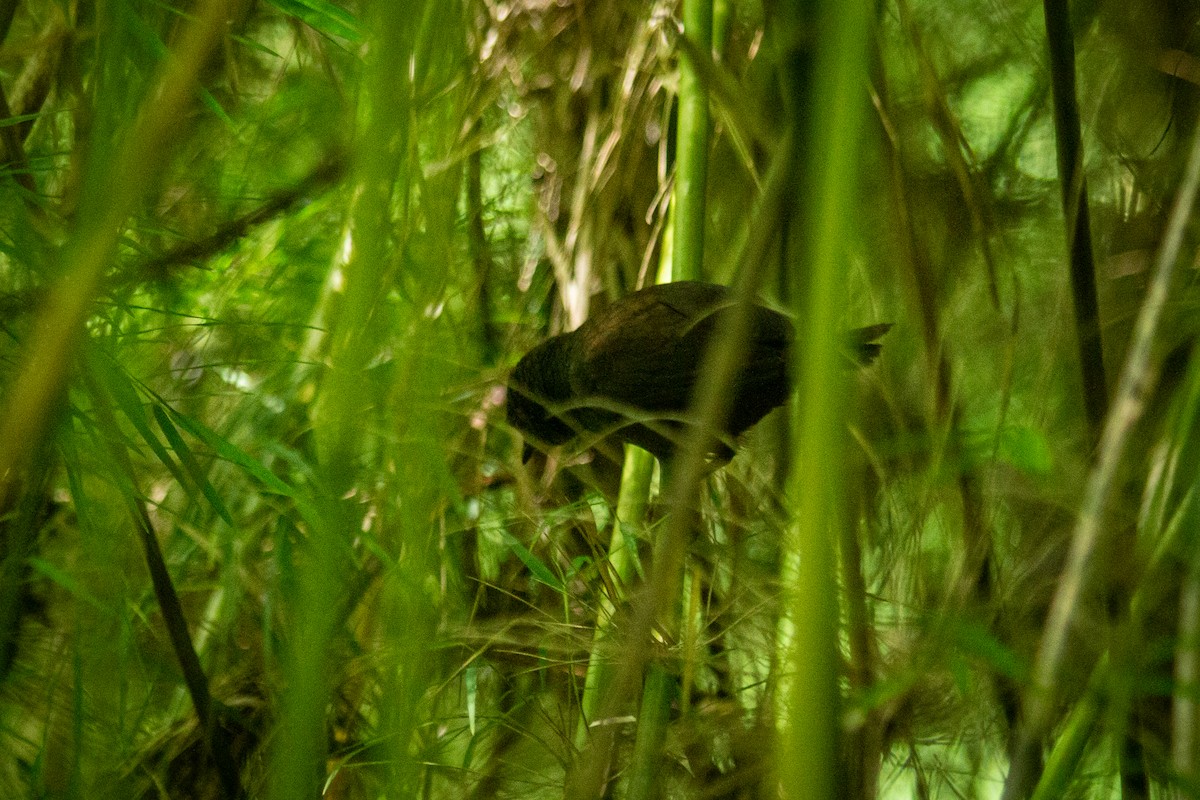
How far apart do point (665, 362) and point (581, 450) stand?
0.08 metres

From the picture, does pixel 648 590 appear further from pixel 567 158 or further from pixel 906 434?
pixel 567 158

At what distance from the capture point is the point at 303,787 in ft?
0.82

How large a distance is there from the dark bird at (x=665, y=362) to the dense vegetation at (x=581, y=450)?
39 millimetres

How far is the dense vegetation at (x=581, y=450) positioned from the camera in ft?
1.34

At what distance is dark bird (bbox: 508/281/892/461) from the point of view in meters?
0.56

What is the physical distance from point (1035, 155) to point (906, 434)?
267 millimetres

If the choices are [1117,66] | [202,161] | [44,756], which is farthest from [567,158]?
[44,756]

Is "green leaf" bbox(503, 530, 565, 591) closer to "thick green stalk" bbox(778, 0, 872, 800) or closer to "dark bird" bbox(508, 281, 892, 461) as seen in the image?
"dark bird" bbox(508, 281, 892, 461)

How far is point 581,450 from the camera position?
57 centimetres

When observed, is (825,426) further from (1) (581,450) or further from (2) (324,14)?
(2) (324,14)

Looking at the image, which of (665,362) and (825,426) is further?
(665,362)

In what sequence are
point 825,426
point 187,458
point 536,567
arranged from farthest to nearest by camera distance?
point 536,567 < point 187,458 < point 825,426

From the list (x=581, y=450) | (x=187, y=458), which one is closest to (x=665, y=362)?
(x=581, y=450)

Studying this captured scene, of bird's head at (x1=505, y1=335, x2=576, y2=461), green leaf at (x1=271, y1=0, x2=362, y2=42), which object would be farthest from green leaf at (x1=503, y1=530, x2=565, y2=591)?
green leaf at (x1=271, y1=0, x2=362, y2=42)
